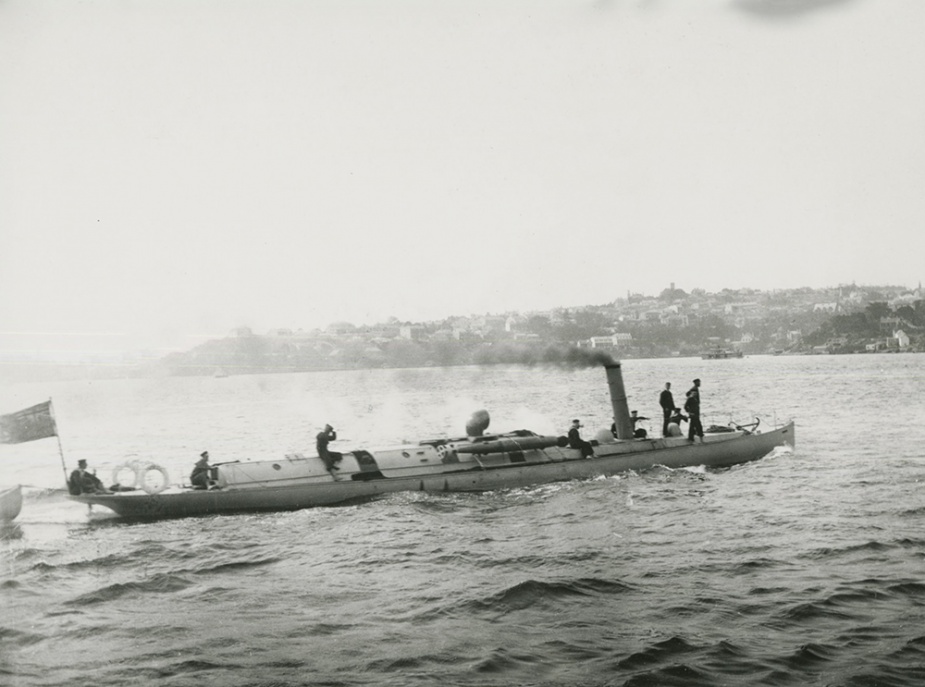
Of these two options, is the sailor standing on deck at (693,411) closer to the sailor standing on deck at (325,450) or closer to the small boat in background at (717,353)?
the sailor standing on deck at (325,450)

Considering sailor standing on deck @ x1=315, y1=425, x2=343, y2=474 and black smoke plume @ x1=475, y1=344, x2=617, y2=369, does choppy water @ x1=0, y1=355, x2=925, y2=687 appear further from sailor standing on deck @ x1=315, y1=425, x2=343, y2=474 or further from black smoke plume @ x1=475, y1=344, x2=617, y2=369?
black smoke plume @ x1=475, y1=344, x2=617, y2=369

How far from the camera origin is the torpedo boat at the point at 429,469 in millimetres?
26656

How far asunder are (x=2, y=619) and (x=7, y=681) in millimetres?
4348

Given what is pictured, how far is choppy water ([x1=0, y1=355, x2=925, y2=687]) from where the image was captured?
13492 mm

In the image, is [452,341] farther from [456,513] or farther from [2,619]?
[2,619]

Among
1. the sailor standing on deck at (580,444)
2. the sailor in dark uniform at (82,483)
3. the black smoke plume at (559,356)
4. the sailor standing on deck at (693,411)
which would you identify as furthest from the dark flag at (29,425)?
the sailor standing on deck at (693,411)

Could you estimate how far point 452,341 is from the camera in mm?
133500

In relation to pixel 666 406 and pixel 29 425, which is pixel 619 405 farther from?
pixel 29 425

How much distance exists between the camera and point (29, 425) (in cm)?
2373

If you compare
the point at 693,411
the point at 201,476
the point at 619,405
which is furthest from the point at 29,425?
the point at 693,411

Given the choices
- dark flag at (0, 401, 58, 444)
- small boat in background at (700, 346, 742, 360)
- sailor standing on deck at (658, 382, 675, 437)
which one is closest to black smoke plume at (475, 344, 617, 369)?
sailor standing on deck at (658, 382, 675, 437)

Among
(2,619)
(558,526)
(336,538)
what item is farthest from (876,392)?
(2,619)

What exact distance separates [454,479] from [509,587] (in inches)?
446

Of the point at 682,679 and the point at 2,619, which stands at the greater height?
the point at 2,619
